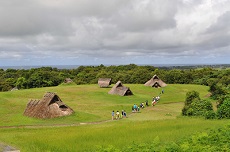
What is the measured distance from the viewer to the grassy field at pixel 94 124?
58.7ft

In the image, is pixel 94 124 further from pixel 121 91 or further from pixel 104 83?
pixel 104 83

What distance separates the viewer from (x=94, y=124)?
1200 inches

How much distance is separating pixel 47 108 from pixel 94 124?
25.3ft

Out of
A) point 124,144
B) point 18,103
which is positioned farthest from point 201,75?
point 124,144

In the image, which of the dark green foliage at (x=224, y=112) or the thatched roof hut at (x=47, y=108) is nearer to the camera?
the dark green foliage at (x=224, y=112)

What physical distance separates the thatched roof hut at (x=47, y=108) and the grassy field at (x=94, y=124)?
1.10m

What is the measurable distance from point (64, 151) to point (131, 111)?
26.9 meters

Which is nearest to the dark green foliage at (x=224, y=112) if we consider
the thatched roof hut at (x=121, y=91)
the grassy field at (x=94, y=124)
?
the grassy field at (x=94, y=124)

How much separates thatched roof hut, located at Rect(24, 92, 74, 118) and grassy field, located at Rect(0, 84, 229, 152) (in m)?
1.10

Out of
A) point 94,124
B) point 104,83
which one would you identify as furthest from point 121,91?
point 94,124

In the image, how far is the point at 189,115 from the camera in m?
33.5

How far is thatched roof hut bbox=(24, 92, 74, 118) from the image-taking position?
34.0 m

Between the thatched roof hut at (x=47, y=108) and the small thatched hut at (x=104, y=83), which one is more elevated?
the small thatched hut at (x=104, y=83)

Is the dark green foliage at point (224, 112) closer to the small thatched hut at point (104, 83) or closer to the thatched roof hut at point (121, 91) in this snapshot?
the thatched roof hut at point (121, 91)
